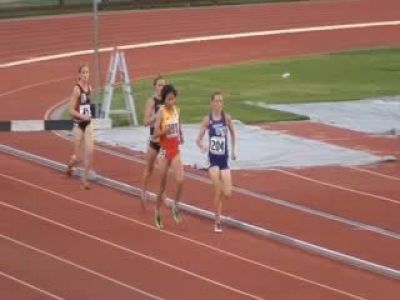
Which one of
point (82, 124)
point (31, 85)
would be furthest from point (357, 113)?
point (31, 85)

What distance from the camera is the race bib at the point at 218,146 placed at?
15.3 m

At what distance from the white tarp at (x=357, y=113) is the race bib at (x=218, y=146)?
25.4 ft

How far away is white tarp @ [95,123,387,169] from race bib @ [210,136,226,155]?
408 centimetres

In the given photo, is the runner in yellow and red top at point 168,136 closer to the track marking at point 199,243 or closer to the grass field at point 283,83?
the track marking at point 199,243

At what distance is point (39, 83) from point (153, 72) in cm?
306

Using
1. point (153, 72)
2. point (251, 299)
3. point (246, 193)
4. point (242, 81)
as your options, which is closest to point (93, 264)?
point (251, 299)

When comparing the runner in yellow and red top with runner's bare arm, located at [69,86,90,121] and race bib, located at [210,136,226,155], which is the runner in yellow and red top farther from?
runner's bare arm, located at [69,86,90,121]

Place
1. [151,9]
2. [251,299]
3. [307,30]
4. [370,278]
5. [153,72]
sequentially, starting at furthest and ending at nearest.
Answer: [151,9], [307,30], [153,72], [370,278], [251,299]

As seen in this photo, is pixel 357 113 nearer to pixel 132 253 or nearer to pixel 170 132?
pixel 170 132

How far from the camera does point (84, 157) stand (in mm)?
17844

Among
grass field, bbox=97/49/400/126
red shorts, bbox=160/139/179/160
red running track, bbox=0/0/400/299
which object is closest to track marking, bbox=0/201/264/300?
red running track, bbox=0/0/400/299

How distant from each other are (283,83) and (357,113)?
521cm

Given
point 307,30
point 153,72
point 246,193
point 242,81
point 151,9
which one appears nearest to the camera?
point 246,193

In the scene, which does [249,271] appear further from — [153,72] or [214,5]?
[214,5]
